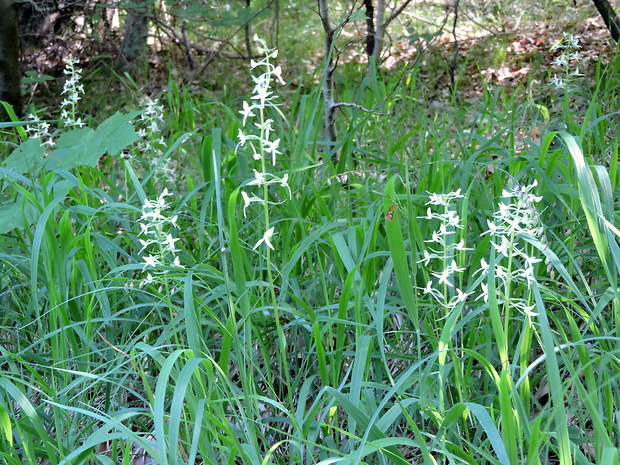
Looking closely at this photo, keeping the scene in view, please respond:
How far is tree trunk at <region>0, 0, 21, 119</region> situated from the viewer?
447 centimetres

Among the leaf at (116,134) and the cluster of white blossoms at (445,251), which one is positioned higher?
the leaf at (116,134)

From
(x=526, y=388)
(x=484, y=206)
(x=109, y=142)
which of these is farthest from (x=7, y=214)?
(x=526, y=388)

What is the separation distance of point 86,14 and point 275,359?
202 inches

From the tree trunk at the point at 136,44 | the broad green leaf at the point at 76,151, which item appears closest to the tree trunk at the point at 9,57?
the tree trunk at the point at 136,44

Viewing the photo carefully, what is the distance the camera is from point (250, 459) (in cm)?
129

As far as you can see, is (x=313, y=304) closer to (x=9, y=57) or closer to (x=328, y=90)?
(x=328, y=90)

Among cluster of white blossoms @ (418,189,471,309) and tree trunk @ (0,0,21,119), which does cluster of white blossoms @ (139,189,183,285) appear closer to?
cluster of white blossoms @ (418,189,471,309)

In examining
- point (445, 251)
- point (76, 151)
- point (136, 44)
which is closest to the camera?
point (445, 251)

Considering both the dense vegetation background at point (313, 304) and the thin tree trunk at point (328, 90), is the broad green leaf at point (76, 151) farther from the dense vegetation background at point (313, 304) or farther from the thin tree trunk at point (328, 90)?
the thin tree trunk at point (328, 90)

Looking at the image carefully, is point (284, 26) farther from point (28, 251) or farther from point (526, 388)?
point (526, 388)

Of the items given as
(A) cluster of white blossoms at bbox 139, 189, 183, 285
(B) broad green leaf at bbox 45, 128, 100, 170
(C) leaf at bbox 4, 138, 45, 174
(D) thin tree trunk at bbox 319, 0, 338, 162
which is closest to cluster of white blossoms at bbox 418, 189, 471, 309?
(A) cluster of white blossoms at bbox 139, 189, 183, 285

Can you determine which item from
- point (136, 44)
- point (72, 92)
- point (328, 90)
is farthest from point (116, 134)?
point (136, 44)

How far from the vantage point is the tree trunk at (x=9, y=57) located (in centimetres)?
447

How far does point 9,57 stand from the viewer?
14.9ft
